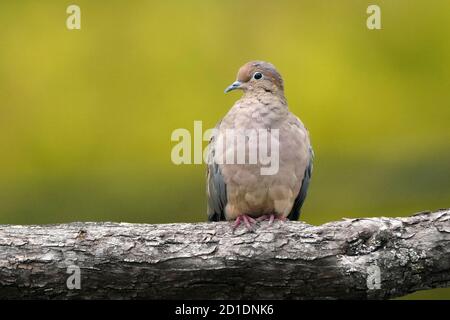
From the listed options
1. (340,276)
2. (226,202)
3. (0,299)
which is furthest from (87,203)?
(340,276)

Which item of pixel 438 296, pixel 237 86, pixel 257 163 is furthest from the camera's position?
pixel 438 296

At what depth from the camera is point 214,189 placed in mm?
3934

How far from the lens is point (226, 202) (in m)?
3.92

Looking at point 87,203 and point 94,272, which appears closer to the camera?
point 94,272

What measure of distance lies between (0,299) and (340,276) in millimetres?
1312

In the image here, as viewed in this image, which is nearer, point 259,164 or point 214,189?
point 259,164

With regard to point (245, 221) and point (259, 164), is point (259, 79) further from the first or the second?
point (245, 221)

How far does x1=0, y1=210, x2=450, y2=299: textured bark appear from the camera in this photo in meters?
3.31

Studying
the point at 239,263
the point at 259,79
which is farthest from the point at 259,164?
the point at 239,263

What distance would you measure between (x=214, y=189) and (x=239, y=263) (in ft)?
2.18

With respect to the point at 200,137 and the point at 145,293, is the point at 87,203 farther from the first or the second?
the point at 145,293

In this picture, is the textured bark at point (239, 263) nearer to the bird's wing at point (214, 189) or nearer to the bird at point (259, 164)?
the bird at point (259, 164)

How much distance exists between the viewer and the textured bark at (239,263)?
331 centimetres

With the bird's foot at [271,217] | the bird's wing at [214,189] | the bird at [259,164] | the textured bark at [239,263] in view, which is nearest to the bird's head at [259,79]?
the bird at [259,164]
